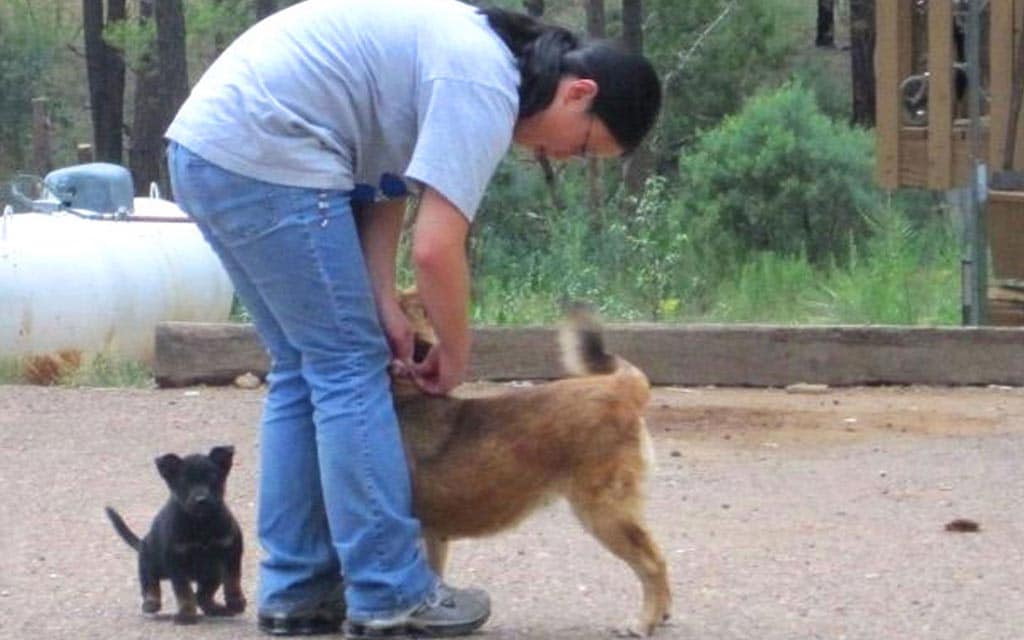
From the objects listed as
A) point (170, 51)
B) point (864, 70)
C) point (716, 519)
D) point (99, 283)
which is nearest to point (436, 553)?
point (716, 519)

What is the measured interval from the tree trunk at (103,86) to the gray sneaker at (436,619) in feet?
90.8

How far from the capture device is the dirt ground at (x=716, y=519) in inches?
212

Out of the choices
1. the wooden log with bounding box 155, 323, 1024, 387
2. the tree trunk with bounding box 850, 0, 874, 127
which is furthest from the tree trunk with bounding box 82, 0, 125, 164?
the wooden log with bounding box 155, 323, 1024, 387

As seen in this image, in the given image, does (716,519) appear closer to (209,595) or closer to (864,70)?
(209,595)

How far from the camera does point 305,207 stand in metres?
4.73

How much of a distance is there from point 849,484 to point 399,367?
8.91ft

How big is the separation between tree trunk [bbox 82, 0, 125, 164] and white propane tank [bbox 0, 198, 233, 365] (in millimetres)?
18774

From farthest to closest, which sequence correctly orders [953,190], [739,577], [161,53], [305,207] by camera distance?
[161,53], [953,190], [739,577], [305,207]

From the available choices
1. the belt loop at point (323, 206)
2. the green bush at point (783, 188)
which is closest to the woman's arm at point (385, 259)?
the belt loop at point (323, 206)

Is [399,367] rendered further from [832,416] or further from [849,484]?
[832,416]

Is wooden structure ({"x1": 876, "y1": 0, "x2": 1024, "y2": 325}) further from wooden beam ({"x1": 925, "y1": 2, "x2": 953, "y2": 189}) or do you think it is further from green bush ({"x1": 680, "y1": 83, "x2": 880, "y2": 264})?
green bush ({"x1": 680, "y1": 83, "x2": 880, "y2": 264})

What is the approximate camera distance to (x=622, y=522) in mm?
4969

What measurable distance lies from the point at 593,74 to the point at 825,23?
3270cm

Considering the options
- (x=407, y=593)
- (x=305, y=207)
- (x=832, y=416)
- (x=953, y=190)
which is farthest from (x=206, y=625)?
(x=953, y=190)
